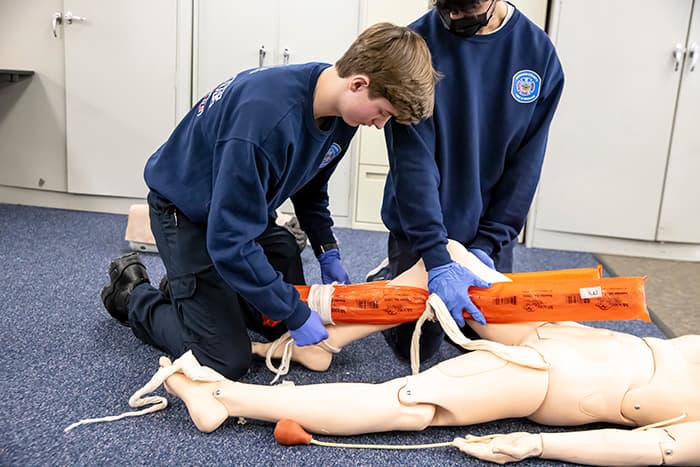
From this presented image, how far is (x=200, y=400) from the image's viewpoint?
3.95ft

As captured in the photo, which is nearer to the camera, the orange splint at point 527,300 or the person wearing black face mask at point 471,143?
the orange splint at point 527,300

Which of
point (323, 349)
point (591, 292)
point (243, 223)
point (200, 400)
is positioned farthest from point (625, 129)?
point (200, 400)

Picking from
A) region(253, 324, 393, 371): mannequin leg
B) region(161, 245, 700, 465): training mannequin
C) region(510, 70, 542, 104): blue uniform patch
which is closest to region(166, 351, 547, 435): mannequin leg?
region(161, 245, 700, 465): training mannequin

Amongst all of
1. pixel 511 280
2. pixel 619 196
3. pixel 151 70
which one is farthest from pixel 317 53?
pixel 511 280

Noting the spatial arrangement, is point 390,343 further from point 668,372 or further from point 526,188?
point 668,372

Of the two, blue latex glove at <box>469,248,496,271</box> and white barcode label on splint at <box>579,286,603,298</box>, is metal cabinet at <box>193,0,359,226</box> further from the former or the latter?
white barcode label on splint at <box>579,286,603,298</box>

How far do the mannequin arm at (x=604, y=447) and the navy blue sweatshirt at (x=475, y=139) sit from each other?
1.28 feet

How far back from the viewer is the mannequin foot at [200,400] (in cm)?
118

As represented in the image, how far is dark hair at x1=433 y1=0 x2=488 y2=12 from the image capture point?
49.7 inches

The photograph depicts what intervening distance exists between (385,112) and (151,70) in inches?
88.3

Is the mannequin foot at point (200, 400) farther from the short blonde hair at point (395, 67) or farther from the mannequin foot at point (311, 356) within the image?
the short blonde hair at point (395, 67)

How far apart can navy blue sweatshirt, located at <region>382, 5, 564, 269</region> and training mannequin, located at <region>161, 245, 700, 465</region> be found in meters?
0.28

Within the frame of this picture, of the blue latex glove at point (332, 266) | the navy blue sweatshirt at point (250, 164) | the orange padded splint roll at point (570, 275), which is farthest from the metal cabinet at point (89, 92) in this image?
the orange padded splint roll at point (570, 275)

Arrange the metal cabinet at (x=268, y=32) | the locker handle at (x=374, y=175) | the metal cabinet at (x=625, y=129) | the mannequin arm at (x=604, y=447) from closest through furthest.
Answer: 1. the mannequin arm at (x=604, y=447)
2. the metal cabinet at (x=625, y=129)
3. the metal cabinet at (x=268, y=32)
4. the locker handle at (x=374, y=175)
